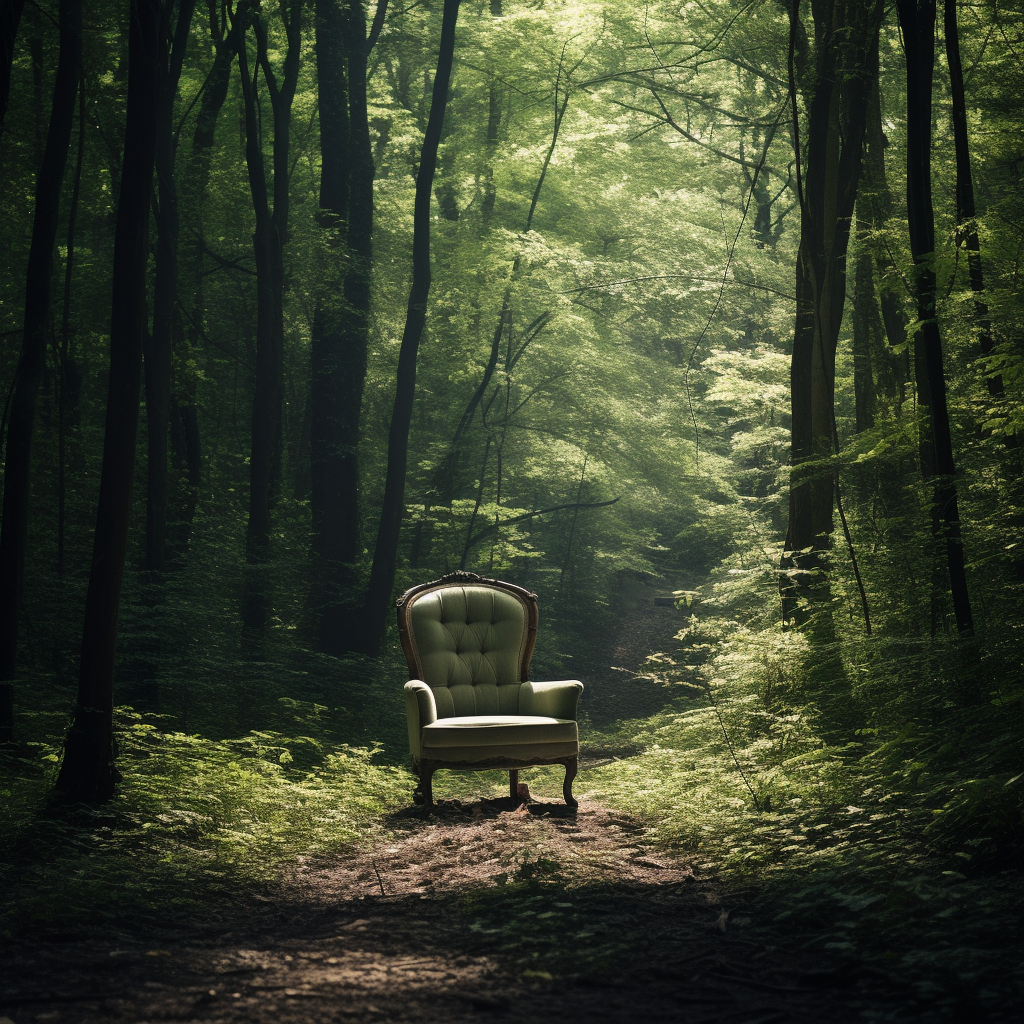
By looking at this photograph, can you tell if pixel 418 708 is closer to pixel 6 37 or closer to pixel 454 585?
pixel 454 585

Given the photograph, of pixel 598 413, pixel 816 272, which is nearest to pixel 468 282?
pixel 598 413

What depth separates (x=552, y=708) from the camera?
5730 millimetres

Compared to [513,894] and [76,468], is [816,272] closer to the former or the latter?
[513,894]

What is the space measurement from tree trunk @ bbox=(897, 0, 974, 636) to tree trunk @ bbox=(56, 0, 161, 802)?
362 centimetres

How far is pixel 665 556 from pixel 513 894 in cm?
1738

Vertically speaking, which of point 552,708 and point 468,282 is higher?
point 468,282

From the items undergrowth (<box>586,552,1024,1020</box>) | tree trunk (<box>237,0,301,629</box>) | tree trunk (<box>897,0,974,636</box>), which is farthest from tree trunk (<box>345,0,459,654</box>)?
tree trunk (<box>897,0,974,636</box>)

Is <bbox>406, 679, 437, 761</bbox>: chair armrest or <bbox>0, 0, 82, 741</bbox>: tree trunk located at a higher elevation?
<bbox>0, 0, 82, 741</bbox>: tree trunk

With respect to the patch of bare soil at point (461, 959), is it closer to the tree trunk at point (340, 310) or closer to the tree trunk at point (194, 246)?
the tree trunk at point (194, 246)

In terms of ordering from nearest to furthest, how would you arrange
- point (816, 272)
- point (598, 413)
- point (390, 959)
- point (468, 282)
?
1. point (390, 959)
2. point (816, 272)
3. point (468, 282)
4. point (598, 413)

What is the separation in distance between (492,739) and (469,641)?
0.83 metres

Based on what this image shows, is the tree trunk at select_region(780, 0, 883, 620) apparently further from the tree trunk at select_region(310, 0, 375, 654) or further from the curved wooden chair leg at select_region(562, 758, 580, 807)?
the tree trunk at select_region(310, 0, 375, 654)

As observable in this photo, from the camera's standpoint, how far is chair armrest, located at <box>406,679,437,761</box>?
5367 mm

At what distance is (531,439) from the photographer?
14953 mm
